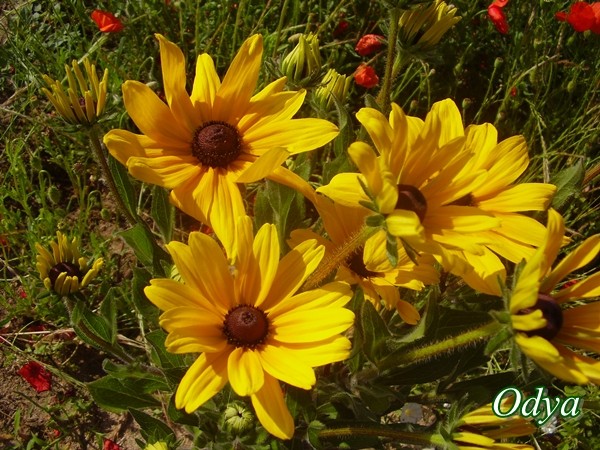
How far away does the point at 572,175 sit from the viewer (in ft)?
5.54

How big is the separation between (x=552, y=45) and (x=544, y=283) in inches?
70.2

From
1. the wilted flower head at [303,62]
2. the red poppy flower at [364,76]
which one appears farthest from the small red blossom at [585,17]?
the wilted flower head at [303,62]

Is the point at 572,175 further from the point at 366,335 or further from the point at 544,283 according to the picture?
the point at 366,335

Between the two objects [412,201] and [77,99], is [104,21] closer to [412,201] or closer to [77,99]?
[77,99]

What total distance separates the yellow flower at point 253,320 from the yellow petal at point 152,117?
0.94 ft

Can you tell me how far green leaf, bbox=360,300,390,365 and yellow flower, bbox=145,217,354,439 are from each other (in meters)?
0.15

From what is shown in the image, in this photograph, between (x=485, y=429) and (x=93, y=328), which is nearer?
(x=485, y=429)

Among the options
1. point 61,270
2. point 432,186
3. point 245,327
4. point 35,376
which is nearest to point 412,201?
point 432,186

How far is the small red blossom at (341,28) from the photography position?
2.82m

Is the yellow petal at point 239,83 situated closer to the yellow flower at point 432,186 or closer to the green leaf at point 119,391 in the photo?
the yellow flower at point 432,186

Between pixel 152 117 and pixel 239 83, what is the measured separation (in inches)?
8.3

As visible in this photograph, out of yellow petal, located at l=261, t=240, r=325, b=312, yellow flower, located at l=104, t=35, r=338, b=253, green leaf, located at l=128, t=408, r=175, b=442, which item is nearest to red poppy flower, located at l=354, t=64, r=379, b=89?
yellow flower, located at l=104, t=35, r=338, b=253

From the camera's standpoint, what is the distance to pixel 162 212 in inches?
67.4

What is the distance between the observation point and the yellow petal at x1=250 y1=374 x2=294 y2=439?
128 cm
